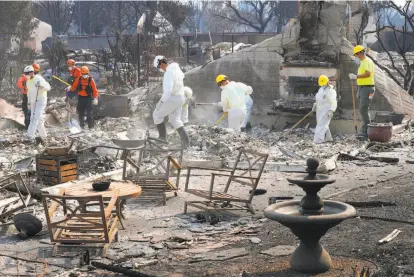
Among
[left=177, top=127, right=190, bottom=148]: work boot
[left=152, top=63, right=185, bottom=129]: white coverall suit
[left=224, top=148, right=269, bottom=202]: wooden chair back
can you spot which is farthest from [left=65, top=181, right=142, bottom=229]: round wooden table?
[left=177, top=127, right=190, bottom=148]: work boot

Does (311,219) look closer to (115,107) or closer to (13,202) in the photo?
(13,202)

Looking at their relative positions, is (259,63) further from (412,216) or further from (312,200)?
(312,200)

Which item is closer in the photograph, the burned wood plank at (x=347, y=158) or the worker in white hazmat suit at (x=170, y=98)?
the burned wood plank at (x=347, y=158)

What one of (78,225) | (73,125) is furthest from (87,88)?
(78,225)

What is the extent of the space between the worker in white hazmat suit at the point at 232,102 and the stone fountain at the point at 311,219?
10161mm

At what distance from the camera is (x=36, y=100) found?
16.1m

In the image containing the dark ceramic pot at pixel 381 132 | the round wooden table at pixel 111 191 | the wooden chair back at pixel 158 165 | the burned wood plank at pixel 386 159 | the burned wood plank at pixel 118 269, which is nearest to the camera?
the burned wood plank at pixel 118 269

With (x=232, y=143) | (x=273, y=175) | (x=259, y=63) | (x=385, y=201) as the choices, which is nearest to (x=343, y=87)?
(x=259, y=63)

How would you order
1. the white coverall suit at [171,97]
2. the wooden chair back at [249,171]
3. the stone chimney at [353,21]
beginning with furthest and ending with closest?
1. the stone chimney at [353,21]
2. the white coverall suit at [171,97]
3. the wooden chair back at [249,171]

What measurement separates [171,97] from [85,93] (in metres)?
4.77

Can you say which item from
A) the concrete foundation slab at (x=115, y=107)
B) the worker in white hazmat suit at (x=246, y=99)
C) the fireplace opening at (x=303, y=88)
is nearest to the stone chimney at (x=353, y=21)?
the fireplace opening at (x=303, y=88)

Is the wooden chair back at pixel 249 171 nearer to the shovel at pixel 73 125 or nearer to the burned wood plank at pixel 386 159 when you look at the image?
the burned wood plank at pixel 386 159

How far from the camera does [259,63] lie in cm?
2083

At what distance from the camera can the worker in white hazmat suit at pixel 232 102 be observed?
16500 mm
